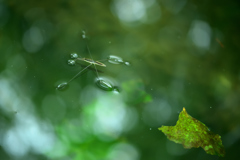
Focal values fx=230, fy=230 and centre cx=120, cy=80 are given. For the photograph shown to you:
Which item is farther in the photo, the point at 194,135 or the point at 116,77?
the point at 116,77

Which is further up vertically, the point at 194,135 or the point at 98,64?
the point at 98,64

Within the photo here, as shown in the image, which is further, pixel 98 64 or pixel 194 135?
pixel 98 64

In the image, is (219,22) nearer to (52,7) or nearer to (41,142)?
(52,7)

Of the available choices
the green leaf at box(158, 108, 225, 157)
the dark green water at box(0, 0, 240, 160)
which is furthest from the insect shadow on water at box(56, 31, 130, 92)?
the green leaf at box(158, 108, 225, 157)

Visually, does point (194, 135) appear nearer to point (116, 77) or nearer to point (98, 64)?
point (116, 77)

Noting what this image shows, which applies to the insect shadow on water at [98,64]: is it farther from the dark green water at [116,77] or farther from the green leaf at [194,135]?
the green leaf at [194,135]

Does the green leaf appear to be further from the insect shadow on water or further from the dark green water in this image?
the insect shadow on water

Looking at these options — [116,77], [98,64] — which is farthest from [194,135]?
[98,64]

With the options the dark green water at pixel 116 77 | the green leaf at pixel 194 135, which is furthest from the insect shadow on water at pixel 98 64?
the green leaf at pixel 194 135
